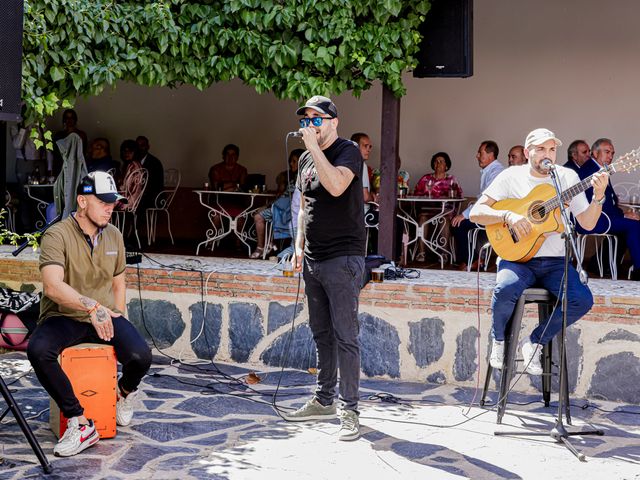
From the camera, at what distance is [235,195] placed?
36.8 feet

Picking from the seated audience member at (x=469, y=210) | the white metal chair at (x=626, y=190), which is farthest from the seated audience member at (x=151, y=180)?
the white metal chair at (x=626, y=190)

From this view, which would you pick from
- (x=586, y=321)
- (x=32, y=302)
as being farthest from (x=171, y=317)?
(x=586, y=321)

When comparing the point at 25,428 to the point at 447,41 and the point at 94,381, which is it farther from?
the point at 447,41

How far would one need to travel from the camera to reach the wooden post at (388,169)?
27.0 ft

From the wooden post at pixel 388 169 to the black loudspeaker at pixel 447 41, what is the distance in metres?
0.36

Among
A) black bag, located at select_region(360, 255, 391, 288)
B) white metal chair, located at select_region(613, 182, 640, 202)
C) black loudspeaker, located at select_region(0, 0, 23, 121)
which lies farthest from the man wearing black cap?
white metal chair, located at select_region(613, 182, 640, 202)

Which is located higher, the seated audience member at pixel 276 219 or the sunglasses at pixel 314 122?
the sunglasses at pixel 314 122

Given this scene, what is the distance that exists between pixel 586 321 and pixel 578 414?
74 cm

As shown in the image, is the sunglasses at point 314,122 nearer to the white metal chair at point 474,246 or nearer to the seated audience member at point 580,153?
the white metal chair at point 474,246

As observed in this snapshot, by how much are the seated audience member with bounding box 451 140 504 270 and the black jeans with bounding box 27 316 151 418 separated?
14.8 feet

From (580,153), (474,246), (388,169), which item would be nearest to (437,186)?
(474,246)

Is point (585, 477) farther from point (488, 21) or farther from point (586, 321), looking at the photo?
point (488, 21)

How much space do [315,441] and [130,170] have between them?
607cm

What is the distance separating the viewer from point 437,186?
10461 millimetres
